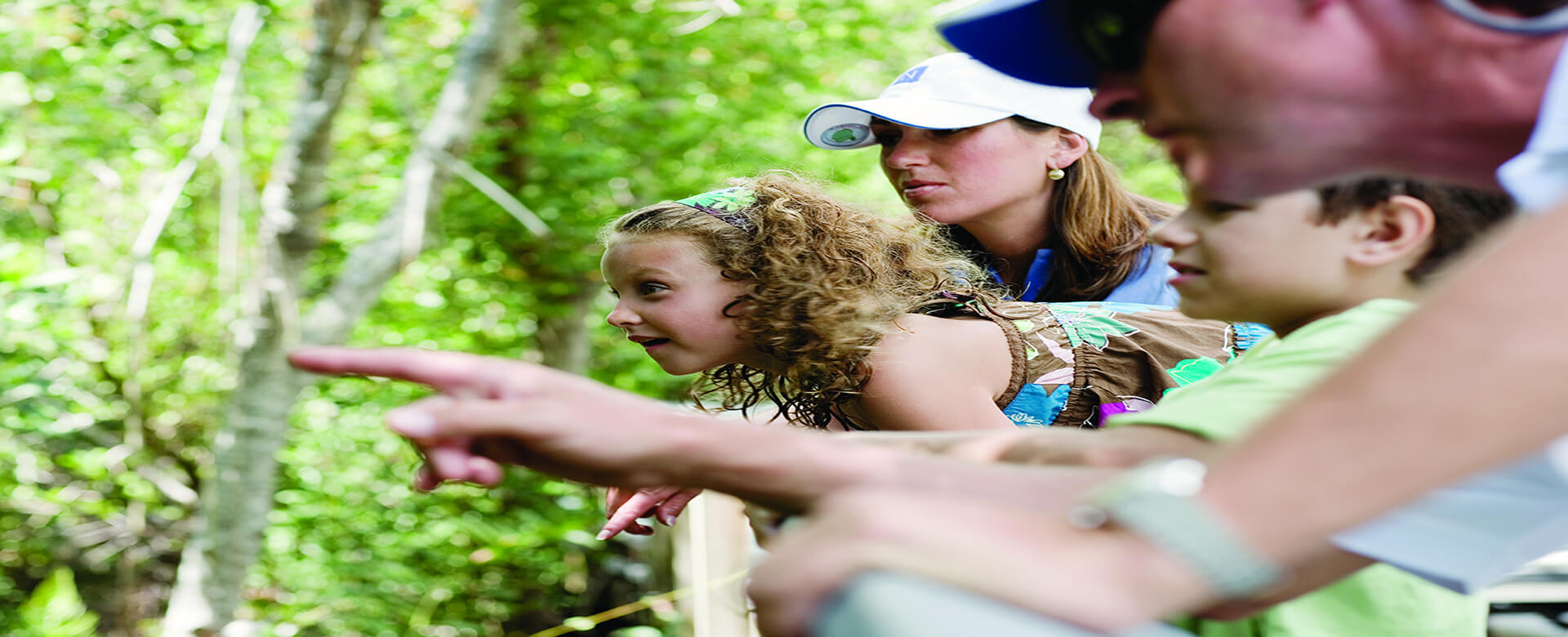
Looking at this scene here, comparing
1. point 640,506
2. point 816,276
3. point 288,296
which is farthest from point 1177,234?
point 288,296

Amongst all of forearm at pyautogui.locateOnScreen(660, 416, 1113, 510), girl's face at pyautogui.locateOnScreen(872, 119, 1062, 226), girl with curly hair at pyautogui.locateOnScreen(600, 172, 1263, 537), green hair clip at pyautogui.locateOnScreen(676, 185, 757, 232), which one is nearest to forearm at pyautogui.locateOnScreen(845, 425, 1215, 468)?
forearm at pyautogui.locateOnScreen(660, 416, 1113, 510)

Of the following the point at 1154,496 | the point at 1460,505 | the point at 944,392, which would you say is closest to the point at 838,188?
the point at 944,392

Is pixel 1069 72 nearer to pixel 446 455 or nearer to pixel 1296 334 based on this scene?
pixel 1296 334

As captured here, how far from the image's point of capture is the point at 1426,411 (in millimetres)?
695

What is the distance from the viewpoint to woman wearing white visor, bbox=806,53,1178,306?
2779mm

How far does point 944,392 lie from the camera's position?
2.17 metres

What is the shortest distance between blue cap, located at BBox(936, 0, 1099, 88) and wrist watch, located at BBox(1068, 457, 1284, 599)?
52cm

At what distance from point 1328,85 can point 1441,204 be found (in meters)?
0.48

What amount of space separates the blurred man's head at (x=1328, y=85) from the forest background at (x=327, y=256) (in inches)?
188

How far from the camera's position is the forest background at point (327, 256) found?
5711 mm

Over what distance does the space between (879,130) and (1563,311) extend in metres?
2.39

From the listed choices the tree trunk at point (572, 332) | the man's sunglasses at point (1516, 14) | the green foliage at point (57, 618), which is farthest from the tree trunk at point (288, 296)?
the man's sunglasses at point (1516, 14)

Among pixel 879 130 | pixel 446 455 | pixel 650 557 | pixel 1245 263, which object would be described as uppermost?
pixel 1245 263

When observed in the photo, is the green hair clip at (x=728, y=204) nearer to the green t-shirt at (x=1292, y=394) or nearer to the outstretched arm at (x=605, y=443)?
the green t-shirt at (x=1292, y=394)
